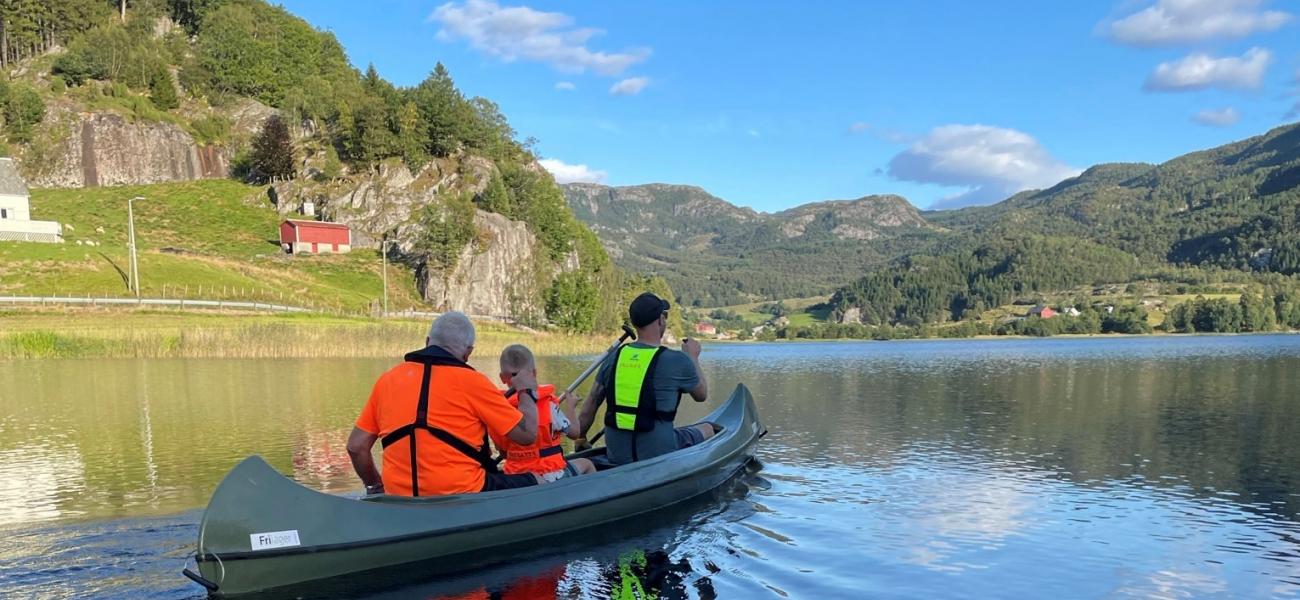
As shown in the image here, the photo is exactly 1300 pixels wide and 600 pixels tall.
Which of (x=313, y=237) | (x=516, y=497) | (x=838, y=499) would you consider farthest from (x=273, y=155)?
(x=516, y=497)

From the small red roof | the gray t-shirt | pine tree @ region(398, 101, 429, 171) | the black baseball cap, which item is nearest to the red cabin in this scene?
the small red roof

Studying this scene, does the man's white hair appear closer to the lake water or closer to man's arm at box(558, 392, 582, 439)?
the lake water

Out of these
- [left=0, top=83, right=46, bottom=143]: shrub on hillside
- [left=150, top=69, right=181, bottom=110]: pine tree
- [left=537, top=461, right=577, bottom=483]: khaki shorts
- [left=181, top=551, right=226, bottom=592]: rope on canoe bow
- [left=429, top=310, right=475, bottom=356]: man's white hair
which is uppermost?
[left=150, top=69, right=181, bottom=110]: pine tree

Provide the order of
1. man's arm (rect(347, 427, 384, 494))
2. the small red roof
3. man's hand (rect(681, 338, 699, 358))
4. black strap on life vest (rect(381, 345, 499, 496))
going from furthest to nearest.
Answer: the small red roof < man's hand (rect(681, 338, 699, 358)) < man's arm (rect(347, 427, 384, 494)) < black strap on life vest (rect(381, 345, 499, 496))

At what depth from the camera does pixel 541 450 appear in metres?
9.97

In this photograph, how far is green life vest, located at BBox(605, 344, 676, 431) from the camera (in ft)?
34.7

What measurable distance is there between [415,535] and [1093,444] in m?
15.7

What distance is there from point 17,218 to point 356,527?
8067cm

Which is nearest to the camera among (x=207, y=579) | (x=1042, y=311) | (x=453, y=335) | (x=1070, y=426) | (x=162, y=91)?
(x=207, y=579)

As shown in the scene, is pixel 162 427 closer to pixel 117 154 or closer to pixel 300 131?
pixel 117 154

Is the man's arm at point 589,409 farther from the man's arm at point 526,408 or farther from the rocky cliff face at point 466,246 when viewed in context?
the rocky cliff face at point 466,246

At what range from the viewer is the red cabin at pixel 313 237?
79.2 metres

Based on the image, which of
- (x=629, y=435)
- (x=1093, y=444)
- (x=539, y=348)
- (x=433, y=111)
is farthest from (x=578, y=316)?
(x=629, y=435)

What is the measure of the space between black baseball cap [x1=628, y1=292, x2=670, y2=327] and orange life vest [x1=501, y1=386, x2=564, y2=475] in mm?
1391
